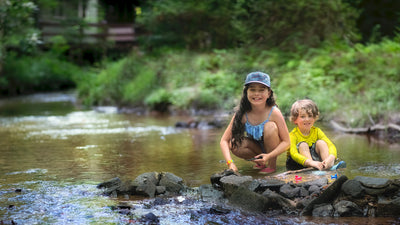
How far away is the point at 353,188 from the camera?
4.57 metres

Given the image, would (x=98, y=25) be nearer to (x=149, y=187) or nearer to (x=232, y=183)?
(x=149, y=187)

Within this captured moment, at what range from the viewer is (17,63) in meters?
26.9

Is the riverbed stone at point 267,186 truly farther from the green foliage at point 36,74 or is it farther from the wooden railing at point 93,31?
the wooden railing at point 93,31

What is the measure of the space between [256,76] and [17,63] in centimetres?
2338

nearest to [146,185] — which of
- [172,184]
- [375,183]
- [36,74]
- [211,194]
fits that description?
[172,184]

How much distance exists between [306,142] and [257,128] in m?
0.59

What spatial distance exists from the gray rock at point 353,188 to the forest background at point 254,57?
6.00 metres

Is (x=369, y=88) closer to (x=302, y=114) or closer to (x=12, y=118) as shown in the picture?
(x=302, y=114)

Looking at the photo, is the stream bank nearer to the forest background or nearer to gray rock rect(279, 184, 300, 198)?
gray rock rect(279, 184, 300, 198)

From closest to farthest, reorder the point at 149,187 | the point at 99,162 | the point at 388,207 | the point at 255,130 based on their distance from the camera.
Result: the point at 388,207 < the point at 149,187 < the point at 255,130 < the point at 99,162

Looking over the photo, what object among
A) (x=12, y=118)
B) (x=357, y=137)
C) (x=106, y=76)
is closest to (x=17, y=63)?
(x=106, y=76)

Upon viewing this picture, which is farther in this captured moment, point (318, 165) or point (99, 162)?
point (99, 162)

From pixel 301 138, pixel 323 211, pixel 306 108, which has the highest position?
pixel 306 108

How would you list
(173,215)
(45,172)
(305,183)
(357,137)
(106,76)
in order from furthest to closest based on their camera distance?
(106,76) < (357,137) < (45,172) < (305,183) < (173,215)
